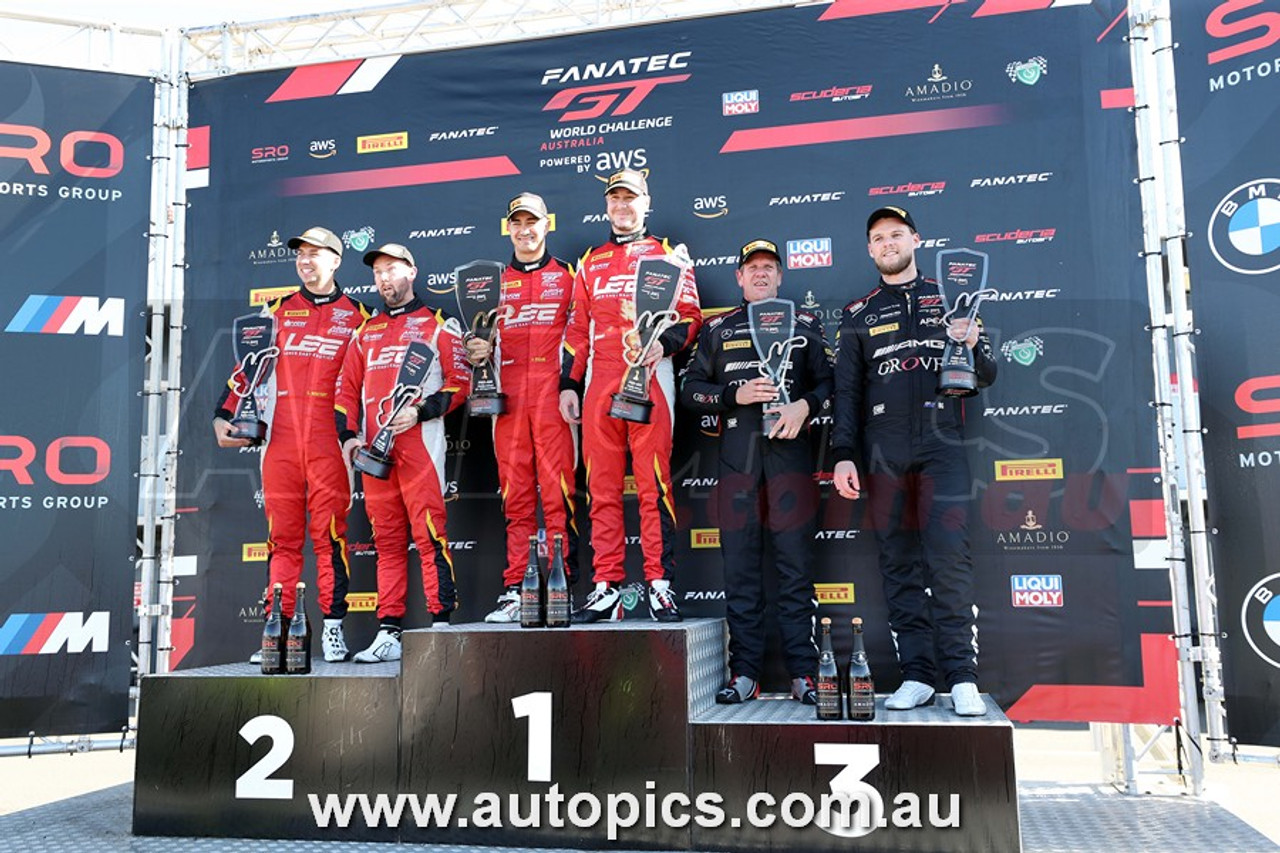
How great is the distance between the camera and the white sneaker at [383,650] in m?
4.21

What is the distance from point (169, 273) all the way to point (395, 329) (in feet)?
5.01

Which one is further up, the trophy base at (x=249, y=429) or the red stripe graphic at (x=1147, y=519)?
the trophy base at (x=249, y=429)

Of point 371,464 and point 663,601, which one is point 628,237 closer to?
point 371,464

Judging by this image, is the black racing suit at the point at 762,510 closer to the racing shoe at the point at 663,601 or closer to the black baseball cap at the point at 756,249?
the racing shoe at the point at 663,601

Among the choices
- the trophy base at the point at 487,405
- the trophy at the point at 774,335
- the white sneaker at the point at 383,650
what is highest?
the trophy at the point at 774,335

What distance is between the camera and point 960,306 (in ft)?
12.7

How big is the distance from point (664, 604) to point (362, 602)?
1.76m

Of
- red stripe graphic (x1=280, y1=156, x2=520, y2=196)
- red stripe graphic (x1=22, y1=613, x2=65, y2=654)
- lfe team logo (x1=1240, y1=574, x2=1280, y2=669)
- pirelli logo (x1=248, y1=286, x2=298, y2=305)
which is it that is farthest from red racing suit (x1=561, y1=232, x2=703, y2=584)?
red stripe graphic (x1=22, y1=613, x2=65, y2=654)

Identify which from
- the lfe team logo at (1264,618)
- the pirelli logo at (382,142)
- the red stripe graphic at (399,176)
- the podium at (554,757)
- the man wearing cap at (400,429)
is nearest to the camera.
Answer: the podium at (554,757)

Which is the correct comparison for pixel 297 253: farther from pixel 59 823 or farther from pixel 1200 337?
pixel 1200 337

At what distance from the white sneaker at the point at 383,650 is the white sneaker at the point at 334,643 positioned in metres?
0.12

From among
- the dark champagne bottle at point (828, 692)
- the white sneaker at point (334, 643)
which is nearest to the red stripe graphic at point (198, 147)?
the white sneaker at point (334, 643)

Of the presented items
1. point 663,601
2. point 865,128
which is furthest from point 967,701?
point 865,128

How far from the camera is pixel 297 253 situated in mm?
5035
